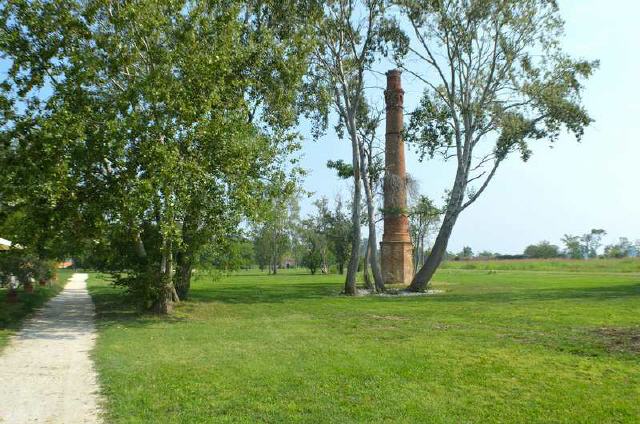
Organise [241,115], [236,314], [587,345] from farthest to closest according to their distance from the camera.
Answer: [236,314] → [241,115] → [587,345]

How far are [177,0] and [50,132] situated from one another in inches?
201

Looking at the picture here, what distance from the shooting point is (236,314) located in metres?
17.6

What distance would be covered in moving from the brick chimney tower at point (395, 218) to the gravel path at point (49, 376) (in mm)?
22688

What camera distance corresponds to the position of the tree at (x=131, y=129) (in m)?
13.3

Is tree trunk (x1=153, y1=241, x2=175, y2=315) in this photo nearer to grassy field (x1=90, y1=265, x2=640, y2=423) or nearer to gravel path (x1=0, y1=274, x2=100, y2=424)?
grassy field (x1=90, y1=265, x2=640, y2=423)

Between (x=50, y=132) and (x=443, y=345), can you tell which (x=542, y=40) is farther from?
(x=50, y=132)

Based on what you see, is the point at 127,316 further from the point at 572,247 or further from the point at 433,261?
the point at 572,247

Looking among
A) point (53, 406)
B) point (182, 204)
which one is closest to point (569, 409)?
point (53, 406)

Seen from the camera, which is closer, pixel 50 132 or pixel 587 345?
pixel 587 345

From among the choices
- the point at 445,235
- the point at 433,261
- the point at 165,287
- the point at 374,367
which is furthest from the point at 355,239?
the point at 374,367

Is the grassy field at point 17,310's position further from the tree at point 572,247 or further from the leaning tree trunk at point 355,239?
the tree at point 572,247

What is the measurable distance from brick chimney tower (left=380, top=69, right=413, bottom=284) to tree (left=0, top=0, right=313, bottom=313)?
18955 millimetres

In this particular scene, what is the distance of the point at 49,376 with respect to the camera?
337 inches

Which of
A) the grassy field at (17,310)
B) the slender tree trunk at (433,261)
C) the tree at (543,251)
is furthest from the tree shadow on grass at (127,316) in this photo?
the tree at (543,251)
